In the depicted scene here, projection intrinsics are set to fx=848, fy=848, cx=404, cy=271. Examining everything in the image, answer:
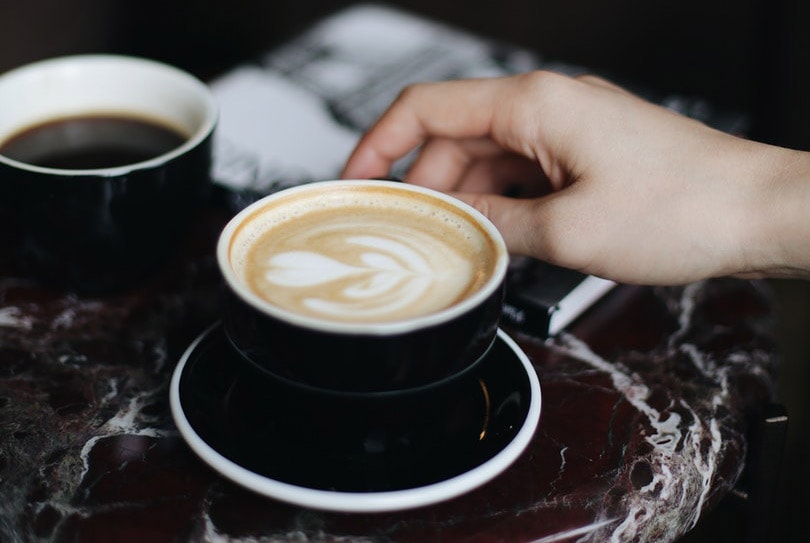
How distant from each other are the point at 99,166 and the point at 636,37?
1.43m

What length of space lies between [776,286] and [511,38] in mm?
833

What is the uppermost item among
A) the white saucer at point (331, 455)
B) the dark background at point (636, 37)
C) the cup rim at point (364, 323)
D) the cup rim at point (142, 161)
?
the cup rim at point (364, 323)

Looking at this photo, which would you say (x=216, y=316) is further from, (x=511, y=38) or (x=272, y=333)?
(x=511, y=38)

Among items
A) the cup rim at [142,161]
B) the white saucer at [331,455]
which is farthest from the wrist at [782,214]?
the cup rim at [142,161]

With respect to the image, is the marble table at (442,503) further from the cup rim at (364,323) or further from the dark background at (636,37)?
the dark background at (636,37)

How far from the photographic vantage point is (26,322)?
33.2 inches

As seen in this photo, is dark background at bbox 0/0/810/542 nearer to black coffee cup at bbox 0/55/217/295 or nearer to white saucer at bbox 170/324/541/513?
black coffee cup at bbox 0/55/217/295

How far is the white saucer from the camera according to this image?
1.87ft

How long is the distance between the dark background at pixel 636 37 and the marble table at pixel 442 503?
0.83 meters

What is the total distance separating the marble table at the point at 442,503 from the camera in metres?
0.63

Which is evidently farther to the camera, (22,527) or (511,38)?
(511,38)

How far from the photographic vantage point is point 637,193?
0.77 metres

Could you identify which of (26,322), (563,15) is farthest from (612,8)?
(26,322)

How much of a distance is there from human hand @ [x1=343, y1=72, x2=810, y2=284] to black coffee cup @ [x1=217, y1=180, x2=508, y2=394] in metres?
0.12
